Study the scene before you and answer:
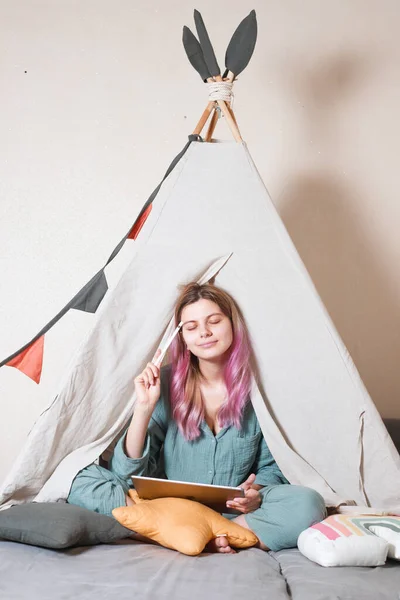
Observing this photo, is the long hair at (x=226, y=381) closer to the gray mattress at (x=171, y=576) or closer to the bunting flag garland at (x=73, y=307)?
the bunting flag garland at (x=73, y=307)

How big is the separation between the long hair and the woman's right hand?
0.48 ft

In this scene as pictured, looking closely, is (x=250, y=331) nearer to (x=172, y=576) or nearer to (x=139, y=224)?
(x=139, y=224)

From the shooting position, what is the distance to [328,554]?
1556mm

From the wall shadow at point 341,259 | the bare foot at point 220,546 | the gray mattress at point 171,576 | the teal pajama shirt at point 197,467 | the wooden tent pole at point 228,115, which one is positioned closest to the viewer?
the gray mattress at point 171,576

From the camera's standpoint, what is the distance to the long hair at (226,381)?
6.75ft

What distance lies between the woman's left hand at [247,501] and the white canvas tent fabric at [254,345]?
0.22 metres

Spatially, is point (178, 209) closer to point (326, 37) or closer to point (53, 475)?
point (53, 475)

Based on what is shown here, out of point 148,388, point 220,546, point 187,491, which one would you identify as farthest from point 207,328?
point 220,546

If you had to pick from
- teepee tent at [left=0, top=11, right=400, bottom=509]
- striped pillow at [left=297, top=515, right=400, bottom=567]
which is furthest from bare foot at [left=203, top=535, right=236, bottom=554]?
teepee tent at [left=0, top=11, right=400, bottom=509]

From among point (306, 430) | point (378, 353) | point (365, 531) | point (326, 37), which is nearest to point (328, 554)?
point (365, 531)

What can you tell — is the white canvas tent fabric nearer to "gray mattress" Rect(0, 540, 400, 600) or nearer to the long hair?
the long hair

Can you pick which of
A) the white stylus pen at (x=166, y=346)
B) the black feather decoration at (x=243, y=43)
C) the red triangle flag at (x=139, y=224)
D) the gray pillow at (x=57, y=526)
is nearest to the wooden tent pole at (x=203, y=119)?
the black feather decoration at (x=243, y=43)

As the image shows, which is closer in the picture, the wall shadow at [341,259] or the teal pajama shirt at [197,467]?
the teal pajama shirt at [197,467]

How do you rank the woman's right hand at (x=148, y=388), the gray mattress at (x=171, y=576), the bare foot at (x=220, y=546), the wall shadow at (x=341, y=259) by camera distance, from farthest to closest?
the wall shadow at (x=341, y=259)
the woman's right hand at (x=148, y=388)
the bare foot at (x=220, y=546)
the gray mattress at (x=171, y=576)
